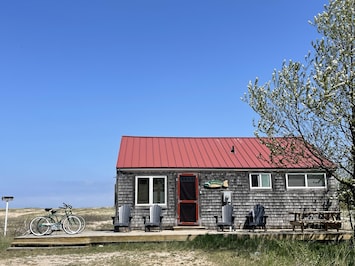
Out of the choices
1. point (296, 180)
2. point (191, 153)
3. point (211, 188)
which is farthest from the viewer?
point (191, 153)

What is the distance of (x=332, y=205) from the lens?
51.3ft

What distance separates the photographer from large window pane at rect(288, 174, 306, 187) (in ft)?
52.0

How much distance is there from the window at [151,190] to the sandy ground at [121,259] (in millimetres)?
4475

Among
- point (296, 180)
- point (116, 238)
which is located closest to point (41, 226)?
point (116, 238)

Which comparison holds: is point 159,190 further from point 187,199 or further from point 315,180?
point 315,180

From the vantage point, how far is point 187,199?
15.4m

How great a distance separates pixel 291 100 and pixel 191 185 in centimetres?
732

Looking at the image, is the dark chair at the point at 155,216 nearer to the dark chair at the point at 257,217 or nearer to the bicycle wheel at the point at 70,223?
the bicycle wheel at the point at 70,223

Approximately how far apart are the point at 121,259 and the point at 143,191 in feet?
19.2

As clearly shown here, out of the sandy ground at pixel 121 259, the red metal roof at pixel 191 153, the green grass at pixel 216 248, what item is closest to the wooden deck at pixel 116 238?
the green grass at pixel 216 248

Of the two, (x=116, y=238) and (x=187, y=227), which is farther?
(x=187, y=227)

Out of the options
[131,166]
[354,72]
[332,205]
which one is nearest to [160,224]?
[131,166]

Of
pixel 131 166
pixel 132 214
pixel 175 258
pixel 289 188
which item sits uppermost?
pixel 131 166

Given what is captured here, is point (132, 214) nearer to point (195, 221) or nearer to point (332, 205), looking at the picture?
point (195, 221)
